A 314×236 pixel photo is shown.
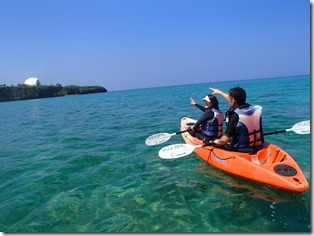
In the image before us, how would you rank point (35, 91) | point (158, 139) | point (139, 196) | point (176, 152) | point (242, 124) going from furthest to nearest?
point (35, 91) → point (158, 139) → point (176, 152) → point (242, 124) → point (139, 196)

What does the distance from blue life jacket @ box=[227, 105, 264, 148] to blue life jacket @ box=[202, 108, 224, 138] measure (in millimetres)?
1194

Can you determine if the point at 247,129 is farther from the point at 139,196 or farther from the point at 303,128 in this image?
the point at 139,196

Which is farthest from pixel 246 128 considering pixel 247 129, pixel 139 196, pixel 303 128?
pixel 139 196

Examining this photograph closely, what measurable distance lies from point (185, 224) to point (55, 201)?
10.3 feet

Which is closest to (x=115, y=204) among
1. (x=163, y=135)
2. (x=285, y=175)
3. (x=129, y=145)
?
(x=285, y=175)

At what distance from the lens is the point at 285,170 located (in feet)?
17.7

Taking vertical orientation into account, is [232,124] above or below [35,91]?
below

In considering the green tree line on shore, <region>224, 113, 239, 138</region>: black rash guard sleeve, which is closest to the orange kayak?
<region>224, 113, 239, 138</region>: black rash guard sleeve

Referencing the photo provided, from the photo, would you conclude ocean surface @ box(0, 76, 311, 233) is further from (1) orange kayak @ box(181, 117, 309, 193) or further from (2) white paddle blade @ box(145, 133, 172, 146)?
(2) white paddle blade @ box(145, 133, 172, 146)

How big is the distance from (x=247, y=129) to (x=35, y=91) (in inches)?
4204

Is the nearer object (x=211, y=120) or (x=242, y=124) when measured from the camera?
(x=242, y=124)

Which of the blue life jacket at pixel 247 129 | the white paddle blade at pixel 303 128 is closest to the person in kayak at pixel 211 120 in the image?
the blue life jacket at pixel 247 129

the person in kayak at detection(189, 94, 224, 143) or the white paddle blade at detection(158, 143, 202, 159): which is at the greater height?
the person in kayak at detection(189, 94, 224, 143)

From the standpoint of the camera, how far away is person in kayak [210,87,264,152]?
19.7 feet
